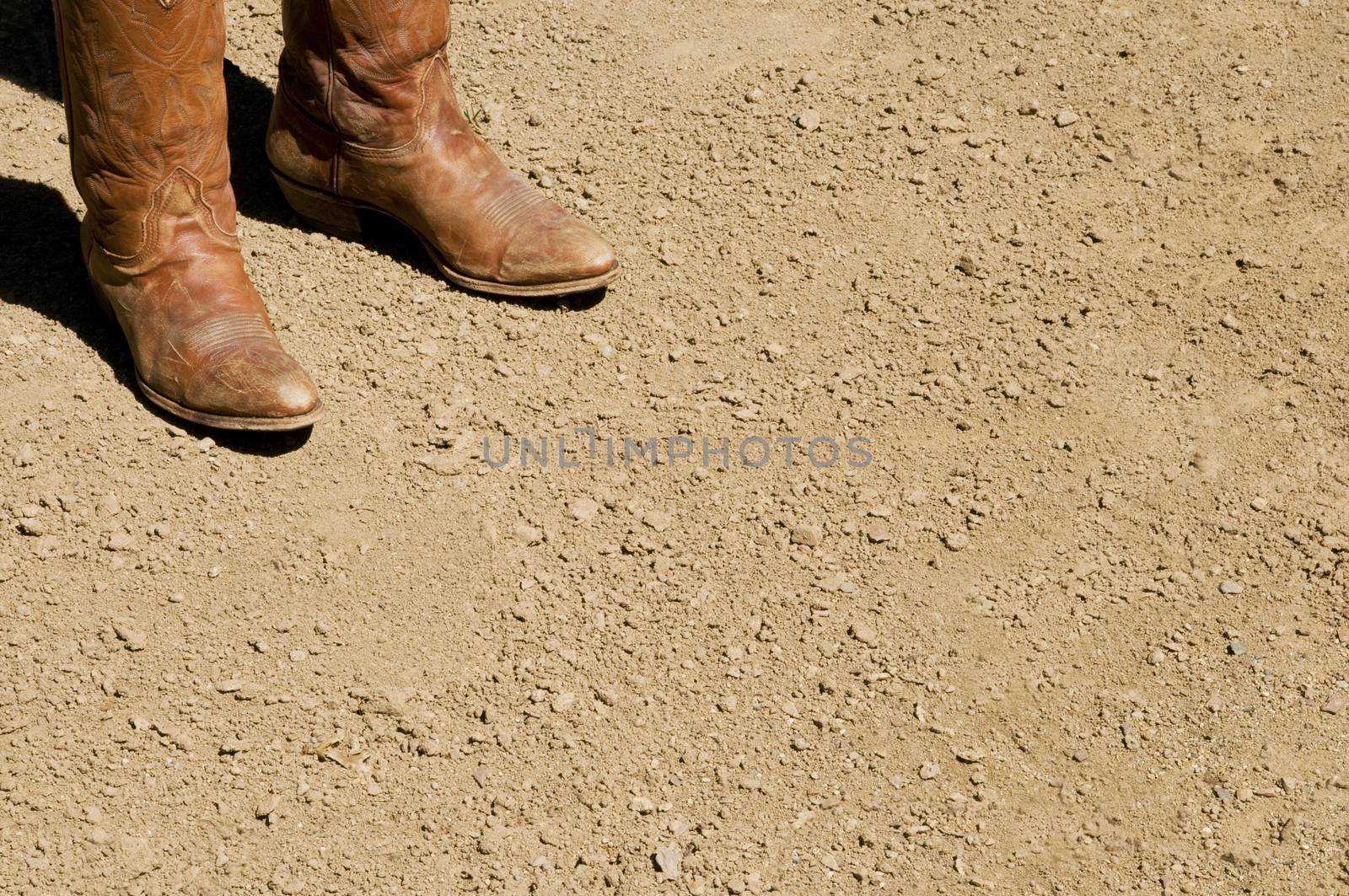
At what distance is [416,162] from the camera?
274 centimetres

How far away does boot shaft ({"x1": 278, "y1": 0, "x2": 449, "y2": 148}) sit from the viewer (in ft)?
8.48

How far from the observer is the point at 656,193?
3090 mm

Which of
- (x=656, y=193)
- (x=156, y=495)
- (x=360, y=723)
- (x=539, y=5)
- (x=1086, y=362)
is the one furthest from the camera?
(x=539, y=5)

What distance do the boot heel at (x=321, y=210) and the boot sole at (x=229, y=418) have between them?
1.83 ft

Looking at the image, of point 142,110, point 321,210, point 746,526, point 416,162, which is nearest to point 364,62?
point 416,162

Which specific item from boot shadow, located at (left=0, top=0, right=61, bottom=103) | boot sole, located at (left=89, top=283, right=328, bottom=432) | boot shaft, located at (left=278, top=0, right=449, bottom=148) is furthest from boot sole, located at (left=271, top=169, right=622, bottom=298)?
boot shadow, located at (left=0, top=0, right=61, bottom=103)

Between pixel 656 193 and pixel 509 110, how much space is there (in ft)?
1.60

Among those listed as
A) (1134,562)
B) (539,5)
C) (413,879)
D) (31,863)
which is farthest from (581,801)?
(539,5)

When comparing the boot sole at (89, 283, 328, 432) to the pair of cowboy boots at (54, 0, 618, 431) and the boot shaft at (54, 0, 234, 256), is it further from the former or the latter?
the boot shaft at (54, 0, 234, 256)

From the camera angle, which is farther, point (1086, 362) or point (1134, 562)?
point (1086, 362)

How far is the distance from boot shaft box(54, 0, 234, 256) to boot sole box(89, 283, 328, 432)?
0.91 ft

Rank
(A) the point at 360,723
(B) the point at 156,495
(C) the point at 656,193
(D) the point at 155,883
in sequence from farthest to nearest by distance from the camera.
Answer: (C) the point at 656,193 → (B) the point at 156,495 → (A) the point at 360,723 → (D) the point at 155,883

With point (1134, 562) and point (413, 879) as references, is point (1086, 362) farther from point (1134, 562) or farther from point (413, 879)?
point (413, 879)

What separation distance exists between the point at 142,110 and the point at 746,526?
1.34 meters
